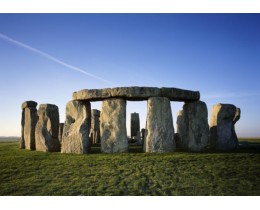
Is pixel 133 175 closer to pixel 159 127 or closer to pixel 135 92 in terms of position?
pixel 159 127

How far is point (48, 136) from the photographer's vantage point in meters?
9.73

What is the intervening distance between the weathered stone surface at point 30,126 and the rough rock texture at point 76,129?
247 centimetres

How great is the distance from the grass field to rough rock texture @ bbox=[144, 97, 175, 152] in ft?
3.60

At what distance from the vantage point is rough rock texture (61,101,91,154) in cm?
870

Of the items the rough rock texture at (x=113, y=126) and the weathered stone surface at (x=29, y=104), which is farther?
the weathered stone surface at (x=29, y=104)

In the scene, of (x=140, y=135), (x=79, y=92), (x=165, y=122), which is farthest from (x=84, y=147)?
(x=140, y=135)

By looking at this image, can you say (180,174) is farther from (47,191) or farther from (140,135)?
(140,135)

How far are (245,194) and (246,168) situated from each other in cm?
193

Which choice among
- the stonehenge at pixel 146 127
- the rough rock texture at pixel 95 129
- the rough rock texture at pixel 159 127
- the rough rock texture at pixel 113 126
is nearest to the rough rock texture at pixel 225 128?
the stonehenge at pixel 146 127

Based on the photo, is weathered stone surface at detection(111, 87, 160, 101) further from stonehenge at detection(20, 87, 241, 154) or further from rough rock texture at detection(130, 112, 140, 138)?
rough rock texture at detection(130, 112, 140, 138)

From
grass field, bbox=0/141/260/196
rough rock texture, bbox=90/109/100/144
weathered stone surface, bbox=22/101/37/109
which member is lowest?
grass field, bbox=0/141/260/196

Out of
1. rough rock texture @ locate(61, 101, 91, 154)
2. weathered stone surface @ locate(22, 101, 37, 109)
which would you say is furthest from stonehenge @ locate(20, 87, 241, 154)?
weathered stone surface @ locate(22, 101, 37, 109)

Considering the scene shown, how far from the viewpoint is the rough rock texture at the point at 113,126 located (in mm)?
8641

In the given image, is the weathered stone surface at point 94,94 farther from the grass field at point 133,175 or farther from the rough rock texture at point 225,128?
the rough rock texture at point 225,128
